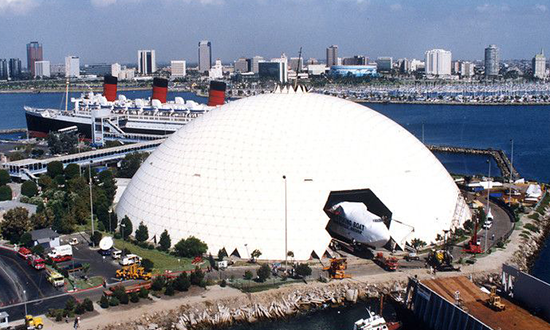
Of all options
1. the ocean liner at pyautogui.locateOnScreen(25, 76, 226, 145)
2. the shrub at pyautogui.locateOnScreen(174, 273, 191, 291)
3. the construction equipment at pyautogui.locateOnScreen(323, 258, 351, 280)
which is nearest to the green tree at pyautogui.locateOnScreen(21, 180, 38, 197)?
the shrub at pyautogui.locateOnScreen(174, 273, 191, 291)

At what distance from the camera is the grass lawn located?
31.0 metres

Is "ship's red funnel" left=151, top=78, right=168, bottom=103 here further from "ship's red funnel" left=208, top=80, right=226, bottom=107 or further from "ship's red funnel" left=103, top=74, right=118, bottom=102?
"ship's red funnel" left=208, top=80, right=226, bottom=107

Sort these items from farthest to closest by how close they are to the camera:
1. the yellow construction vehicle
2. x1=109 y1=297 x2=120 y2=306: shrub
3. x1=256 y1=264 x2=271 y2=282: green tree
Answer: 1. x1=256 y1=264 x2=271 y2=282: green tree
2. x1=109 y1=297 x2=120 y2=306: shrub
3. the yellow construction vehicle

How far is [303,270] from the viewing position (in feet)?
95.5

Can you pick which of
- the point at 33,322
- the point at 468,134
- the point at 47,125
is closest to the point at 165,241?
the point at 33,322

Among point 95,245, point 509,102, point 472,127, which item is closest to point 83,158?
point 95,245

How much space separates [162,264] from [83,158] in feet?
104

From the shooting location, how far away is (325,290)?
1125 inches

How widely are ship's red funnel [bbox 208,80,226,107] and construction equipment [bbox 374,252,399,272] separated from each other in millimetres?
58064

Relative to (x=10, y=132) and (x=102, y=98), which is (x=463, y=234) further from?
(x=10, y=132)

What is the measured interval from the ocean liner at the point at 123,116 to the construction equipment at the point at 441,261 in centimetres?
4964

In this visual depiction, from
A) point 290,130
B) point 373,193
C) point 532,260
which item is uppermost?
point 290,130

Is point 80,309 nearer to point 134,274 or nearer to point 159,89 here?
point 134,274

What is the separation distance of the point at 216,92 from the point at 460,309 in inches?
2649
